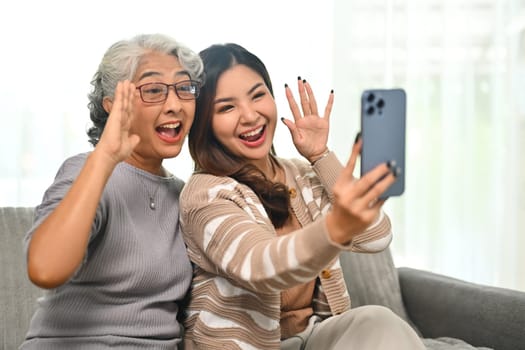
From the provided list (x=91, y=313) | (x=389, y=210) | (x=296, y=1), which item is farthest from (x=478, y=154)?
(x=91, y=313)

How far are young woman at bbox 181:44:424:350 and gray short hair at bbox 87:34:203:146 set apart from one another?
8 centimetres

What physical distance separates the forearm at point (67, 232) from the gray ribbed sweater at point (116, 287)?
0.40 feet

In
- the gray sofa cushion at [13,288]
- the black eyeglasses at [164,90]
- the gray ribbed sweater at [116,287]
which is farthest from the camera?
the gray sofa cushion at [13,288]

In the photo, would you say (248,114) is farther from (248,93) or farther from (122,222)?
(122,222)

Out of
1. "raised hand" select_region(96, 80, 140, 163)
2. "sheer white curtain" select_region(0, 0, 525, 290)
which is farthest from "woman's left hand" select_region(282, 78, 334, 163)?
"sheer white curtain" select_region(0, 0, 525, 290)

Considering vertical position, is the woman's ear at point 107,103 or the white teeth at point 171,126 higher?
the woman's ear at point 107,103

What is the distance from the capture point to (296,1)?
3021mm

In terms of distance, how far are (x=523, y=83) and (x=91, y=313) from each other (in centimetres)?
245

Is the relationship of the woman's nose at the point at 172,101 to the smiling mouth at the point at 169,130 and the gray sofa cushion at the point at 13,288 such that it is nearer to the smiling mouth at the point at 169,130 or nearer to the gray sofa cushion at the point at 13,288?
the smiling mouth at the point at 169,130

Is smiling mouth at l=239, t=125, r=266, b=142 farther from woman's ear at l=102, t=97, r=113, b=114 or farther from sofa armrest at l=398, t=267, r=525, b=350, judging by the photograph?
sofa armrest at l=398, t=267, r=525, b=350

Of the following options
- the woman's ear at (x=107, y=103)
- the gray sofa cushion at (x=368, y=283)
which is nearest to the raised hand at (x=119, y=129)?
the woman's ear at (x=107, y=103)

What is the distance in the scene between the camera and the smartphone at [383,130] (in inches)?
46.8

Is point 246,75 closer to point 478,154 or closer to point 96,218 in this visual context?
point 96,218

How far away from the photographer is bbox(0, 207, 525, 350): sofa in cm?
193
